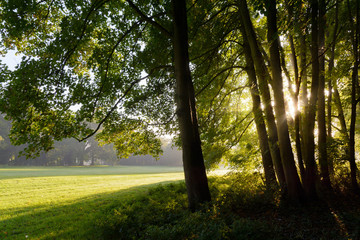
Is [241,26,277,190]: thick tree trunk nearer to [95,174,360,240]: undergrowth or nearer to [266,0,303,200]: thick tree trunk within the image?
[95,174,360,240]: undergrowth

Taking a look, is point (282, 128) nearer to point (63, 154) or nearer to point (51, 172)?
point (51, 172)

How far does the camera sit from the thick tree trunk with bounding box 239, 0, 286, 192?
6312 mm

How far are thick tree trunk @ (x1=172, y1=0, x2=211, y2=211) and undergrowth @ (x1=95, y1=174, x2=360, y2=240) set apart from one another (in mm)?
516

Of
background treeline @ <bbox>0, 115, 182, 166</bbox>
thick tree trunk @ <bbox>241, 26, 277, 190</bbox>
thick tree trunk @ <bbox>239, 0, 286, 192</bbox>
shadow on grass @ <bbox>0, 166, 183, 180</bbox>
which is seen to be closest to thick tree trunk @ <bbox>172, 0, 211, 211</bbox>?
thick tree trunk @ <bbox>239, 0, 286, 192</bbox>

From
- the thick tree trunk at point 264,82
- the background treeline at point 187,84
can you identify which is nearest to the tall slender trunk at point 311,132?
the background treeline at point 187,84

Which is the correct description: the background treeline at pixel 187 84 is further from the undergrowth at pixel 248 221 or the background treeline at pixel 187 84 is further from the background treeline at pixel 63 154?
the background treeline at pixel 63 154

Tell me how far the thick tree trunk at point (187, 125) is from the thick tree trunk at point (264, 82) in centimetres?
196

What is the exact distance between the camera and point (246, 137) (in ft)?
34.5

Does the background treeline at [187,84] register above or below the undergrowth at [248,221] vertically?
above

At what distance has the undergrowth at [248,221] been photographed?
3.77 m

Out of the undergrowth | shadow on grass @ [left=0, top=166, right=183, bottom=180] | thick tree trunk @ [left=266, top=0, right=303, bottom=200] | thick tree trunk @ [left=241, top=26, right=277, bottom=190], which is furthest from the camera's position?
shadow on grass @ [left=0, top=166, right=183, bottom=180]

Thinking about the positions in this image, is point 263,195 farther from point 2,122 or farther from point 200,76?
point 2,122

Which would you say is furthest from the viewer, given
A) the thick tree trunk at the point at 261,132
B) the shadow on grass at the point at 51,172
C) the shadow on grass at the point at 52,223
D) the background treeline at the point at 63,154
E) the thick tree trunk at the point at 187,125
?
the background treeline at the point at 63,154

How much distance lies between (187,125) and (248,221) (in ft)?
9.26
